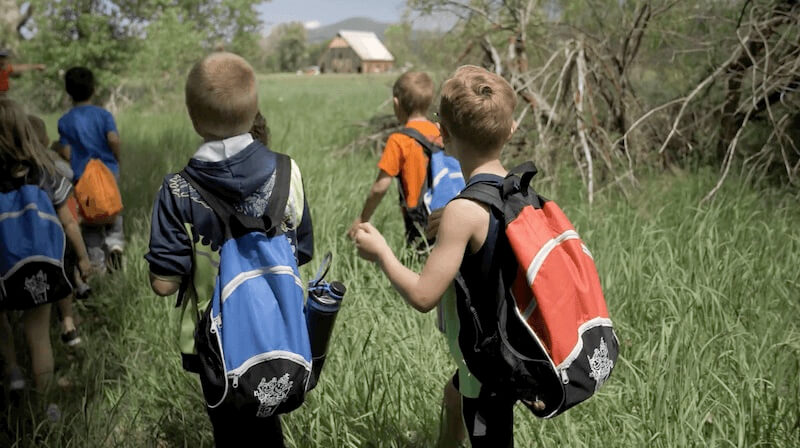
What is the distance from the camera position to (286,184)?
69.2 inches

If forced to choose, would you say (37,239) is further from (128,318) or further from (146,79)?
(146,79)

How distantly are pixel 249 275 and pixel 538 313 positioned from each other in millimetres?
683

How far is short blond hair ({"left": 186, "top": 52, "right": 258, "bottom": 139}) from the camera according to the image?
1656mm

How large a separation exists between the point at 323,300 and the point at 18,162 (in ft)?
5.33

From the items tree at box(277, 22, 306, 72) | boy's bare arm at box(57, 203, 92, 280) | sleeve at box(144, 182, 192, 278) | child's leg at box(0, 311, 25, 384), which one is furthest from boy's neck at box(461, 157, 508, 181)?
tree at box(277, 22, 306, 72)

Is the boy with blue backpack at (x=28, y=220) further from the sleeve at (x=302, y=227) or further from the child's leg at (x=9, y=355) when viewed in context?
the sleeve at (x=302, y=227)

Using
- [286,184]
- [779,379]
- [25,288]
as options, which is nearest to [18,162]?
[25,288]

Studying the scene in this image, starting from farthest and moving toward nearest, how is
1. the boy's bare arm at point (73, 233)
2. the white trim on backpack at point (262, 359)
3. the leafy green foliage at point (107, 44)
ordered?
the leafy green foliage at point (107, 44), the boy's bare arm at point (73, 233), the white trim on backpack at point (262, 359)

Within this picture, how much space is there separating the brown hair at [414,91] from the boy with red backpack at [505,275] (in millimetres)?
1713

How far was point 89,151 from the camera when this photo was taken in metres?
4.10

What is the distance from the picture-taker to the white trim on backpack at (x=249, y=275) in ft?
5.30

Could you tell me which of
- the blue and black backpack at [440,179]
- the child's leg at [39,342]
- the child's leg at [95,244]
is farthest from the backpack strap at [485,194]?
the child's leg at [95,244]

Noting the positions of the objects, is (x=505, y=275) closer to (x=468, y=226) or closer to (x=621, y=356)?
(x=468, y=226)

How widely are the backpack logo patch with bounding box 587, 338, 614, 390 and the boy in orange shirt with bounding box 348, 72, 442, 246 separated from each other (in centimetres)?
183
